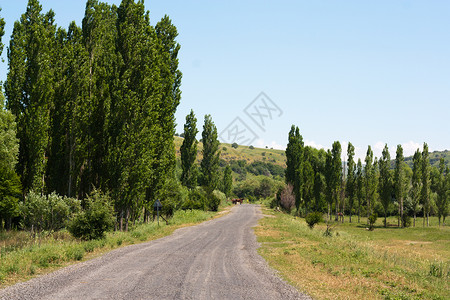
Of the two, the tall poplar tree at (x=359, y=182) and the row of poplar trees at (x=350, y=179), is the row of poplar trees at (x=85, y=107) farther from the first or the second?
the tall poplar tree at (x=359, y=182)

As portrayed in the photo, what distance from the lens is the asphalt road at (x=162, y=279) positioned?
34.5 ft

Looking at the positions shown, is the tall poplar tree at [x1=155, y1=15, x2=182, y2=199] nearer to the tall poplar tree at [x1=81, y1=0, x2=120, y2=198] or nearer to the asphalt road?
the tall poplar tree at [x1=81, y1=0, x2=120, y2=198]

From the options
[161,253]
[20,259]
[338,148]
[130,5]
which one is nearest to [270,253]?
[161,253]

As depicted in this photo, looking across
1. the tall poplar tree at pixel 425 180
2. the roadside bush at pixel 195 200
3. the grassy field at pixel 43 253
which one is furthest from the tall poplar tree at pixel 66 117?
the tall poplar tree at pixel 425 180

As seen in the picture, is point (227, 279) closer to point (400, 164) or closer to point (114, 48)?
point (114, 48)

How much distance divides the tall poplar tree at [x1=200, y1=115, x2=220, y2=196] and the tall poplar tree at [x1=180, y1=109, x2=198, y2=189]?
804 cm

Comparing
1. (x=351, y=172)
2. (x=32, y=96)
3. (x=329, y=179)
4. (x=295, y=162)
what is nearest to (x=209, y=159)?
(x=295, y=162)

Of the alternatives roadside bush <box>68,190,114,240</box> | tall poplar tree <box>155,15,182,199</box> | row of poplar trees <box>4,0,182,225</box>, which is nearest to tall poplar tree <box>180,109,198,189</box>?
tall poplar tree <box>155,15,182,199</box>

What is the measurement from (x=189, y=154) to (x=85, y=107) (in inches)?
1182

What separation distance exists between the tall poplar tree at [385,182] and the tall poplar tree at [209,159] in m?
36.6

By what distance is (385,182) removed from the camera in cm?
7412

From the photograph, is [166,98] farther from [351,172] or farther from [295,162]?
[351,172]

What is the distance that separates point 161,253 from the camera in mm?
18578

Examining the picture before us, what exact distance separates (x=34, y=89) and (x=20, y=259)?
1574cm
